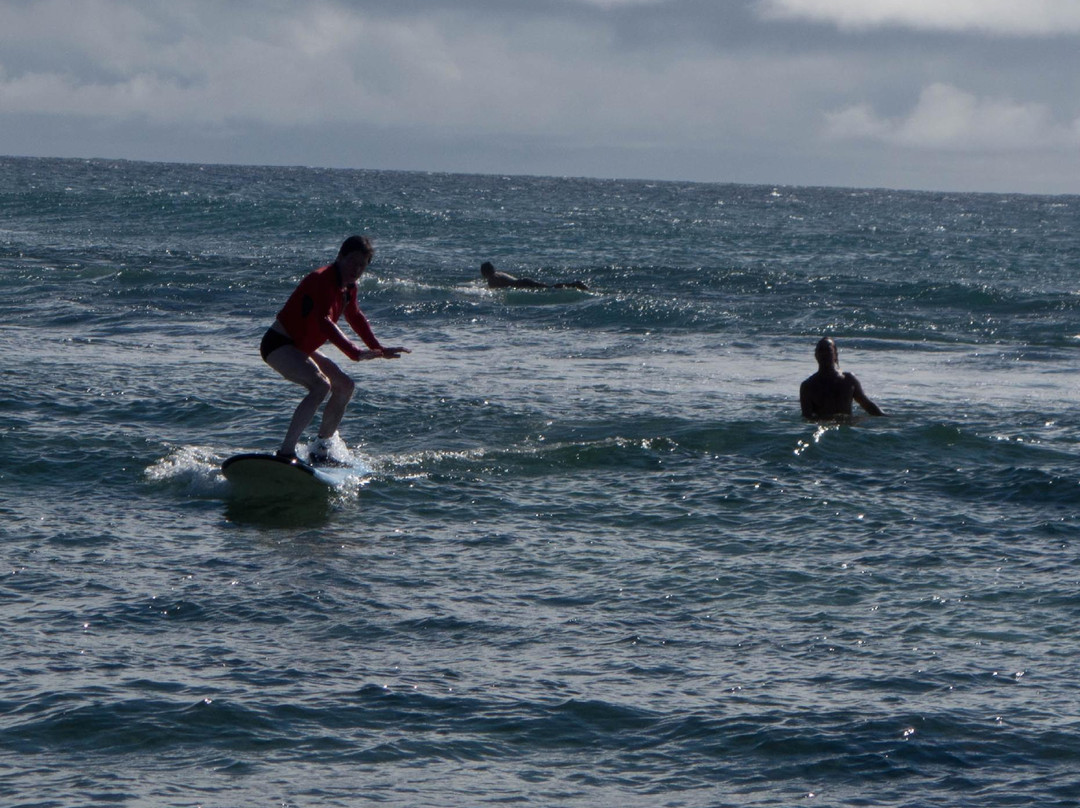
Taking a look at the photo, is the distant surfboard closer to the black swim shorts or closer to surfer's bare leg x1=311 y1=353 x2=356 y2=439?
surfer's bare leg x1=311 y1=353 x2=356 y2=439

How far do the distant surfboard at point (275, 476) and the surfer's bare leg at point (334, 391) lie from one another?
0.33 meters

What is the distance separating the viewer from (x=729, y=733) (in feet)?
21.0

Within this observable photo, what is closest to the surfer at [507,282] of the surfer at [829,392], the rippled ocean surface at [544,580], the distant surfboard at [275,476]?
the rippled ocean surface at [544,580]

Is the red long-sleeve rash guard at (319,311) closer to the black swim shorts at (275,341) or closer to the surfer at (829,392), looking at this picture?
the black swim shorts at (275,341)

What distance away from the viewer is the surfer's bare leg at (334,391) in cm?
1064

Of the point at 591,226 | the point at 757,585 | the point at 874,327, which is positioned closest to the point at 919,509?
the point at 757,585

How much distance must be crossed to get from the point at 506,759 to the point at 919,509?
5415 millimetres

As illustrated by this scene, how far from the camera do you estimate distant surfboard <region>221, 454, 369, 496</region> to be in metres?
10.4

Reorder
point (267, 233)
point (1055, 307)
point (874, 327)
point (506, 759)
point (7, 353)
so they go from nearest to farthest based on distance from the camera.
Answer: point (506, 759), point (7, 353), point (874, 327), point (1055, 307), point (267, 233)

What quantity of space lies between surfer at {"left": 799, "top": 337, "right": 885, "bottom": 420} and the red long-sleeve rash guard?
5044 mm

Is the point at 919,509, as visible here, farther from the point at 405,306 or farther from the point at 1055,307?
the point at 1055,307

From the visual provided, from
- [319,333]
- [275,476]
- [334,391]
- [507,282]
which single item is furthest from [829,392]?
[507,282]

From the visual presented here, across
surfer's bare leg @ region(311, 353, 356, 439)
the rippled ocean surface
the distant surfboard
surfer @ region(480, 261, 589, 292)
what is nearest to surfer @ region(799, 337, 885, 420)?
the rippled ocean surface

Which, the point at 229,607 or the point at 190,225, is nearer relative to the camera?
the point at 229,607
